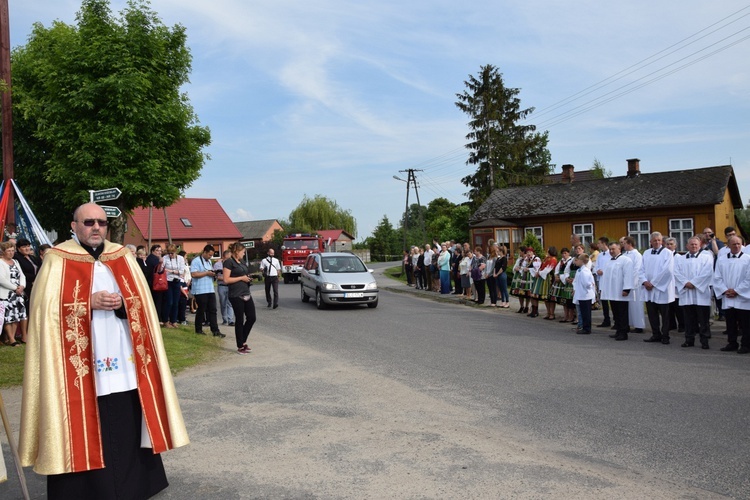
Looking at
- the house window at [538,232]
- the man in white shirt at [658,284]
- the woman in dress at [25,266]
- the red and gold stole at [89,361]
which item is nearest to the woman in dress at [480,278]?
the man in white shirt at [658,284]

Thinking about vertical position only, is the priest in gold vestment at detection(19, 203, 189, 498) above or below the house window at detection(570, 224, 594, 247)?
below

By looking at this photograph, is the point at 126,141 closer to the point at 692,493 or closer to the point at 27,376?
the point at 27,376

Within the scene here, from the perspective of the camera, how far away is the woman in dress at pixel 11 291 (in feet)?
35.7

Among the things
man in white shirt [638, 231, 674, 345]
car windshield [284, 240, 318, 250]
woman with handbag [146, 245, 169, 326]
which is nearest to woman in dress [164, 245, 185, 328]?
woman with handbag [146, 245, 169, 326]

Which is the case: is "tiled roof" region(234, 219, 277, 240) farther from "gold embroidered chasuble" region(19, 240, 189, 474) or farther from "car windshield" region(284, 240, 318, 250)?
"gold embroidered chasuble" region(19, 240, 189, 474)

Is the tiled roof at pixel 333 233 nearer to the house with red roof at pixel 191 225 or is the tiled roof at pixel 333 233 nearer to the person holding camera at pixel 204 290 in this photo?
the house with red roof at pixel 191 225

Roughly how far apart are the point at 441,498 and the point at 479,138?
4864 cm

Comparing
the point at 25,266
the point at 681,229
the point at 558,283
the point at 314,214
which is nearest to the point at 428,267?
the point at 558,283

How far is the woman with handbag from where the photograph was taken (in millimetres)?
14154

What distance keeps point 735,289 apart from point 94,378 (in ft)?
32.6

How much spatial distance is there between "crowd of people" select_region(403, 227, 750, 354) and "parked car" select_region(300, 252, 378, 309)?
377 centimetres

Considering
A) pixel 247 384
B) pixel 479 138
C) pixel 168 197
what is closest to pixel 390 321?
pixel 247 384

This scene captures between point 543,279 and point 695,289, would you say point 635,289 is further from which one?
point 543,279

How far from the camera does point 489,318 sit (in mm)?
16344
